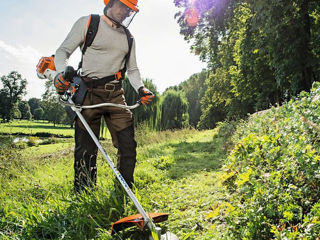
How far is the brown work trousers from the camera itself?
3.23m

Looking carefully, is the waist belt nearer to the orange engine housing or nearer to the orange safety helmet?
the orange engine housing

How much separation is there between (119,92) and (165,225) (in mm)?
1666

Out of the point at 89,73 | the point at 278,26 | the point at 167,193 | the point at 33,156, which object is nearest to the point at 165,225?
the point at 167,193

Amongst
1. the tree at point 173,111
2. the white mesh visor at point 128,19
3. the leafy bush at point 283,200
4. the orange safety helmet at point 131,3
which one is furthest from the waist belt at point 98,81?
the tree at point 173,111

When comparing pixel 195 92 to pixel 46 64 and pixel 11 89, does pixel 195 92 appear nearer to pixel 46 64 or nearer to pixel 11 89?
pixel 11 89

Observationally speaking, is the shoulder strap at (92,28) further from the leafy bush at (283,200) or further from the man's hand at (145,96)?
the leafy bush at (283,200)

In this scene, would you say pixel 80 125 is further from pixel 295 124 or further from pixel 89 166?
pixel 295 124

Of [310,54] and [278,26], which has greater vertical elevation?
[278,26]

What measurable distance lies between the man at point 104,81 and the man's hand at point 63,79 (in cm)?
33

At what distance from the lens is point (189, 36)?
17.4 meters

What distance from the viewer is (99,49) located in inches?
127

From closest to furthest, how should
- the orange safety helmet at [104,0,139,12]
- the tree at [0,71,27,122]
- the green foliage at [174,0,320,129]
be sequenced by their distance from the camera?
1. the orange safety helmet at [104,0,139,12]
2. the green foliage at [174,0,320,129]
3. the tree at [0,71,27,122]

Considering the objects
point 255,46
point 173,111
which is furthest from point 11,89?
point 255,46

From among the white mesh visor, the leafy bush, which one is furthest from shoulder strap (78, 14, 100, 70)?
the leafy bush
